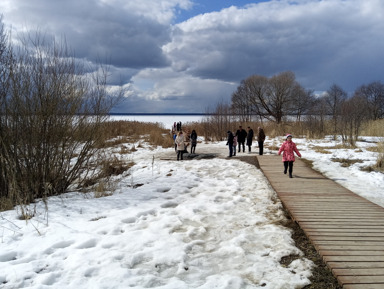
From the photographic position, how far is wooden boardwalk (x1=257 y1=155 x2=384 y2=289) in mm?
3285

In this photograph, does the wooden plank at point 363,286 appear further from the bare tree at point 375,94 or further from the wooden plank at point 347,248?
the bare tree at point 375,94

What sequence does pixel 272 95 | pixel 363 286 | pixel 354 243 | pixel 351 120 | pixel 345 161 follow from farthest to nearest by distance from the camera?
pixel 272 95 → pixel 351 120 → pixel 345 161 → pixel 354 243 → pixel 363 286

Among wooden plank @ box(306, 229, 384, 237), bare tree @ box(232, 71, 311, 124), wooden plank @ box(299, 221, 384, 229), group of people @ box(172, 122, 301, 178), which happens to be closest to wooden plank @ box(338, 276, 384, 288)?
wooden plank @ box(306, 229, 384, 237)

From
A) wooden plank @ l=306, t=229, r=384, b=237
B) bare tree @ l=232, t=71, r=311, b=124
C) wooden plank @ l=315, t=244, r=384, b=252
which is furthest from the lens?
bare tree @ l=232, t=71, r=311, b=124

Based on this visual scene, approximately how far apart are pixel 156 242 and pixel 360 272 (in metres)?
2.74

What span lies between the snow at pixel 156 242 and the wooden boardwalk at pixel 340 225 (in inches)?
13.6

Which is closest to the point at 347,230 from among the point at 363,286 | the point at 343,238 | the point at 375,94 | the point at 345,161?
the point at 343,238

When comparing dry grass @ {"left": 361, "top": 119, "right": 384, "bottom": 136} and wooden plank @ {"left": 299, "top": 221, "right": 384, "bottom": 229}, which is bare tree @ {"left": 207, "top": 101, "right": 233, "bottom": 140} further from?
wooden plank @ {"left": 299, "top": 221, "right": 384, "bottom": 229}

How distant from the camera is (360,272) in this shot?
325 cm

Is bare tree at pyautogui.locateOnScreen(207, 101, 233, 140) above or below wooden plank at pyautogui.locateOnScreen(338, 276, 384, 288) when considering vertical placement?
above

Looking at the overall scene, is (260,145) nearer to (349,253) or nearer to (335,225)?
(335,225)

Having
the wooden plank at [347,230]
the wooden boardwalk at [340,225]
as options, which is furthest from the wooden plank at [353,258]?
the wooden plank at [347,230]

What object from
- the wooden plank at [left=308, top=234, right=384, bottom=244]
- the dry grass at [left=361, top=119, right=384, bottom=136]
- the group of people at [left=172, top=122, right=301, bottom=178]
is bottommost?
the wooden plank at [left=308, top=234, right=384, bottom=244]

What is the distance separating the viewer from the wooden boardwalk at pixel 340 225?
3.29 m
